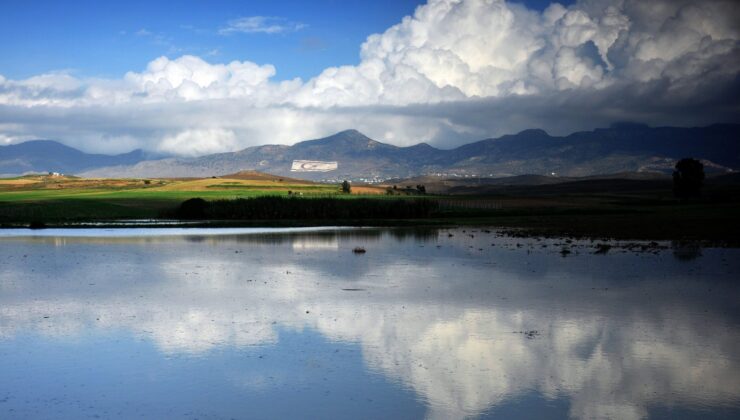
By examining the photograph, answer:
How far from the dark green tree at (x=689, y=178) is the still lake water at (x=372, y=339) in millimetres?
105521

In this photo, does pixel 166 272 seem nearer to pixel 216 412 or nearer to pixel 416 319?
pixel 416 319

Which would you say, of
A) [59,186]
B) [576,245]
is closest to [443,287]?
[576,245]

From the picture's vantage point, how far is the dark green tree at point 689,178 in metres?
136

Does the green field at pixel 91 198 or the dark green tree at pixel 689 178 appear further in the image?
the dark green tree at pixel 689 178

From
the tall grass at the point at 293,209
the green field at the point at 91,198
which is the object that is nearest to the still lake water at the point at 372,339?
the tall grass at the point at 293,209

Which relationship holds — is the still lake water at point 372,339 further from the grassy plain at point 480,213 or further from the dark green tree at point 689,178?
the dark green tree at point 689,178

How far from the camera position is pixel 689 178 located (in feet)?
445

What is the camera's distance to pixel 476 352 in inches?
738

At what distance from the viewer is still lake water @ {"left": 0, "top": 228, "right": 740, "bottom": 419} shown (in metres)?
14.9

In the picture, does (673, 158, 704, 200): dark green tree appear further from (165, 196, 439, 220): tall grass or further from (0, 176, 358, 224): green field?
(0, 176, 358, 224): green field

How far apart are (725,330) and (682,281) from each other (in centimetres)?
1014

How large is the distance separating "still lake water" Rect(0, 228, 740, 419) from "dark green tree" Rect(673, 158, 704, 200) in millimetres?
105521

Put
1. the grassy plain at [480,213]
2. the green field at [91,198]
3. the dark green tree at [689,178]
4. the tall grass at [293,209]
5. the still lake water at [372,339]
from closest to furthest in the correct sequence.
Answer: the still lake water at [372,339] < the grassy plain at [480,213] < the green field at [91,198] < the tall grass at [293,209] < the dark green tree at [689,178]

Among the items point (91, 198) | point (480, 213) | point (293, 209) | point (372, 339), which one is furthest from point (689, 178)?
point (372, 339)
